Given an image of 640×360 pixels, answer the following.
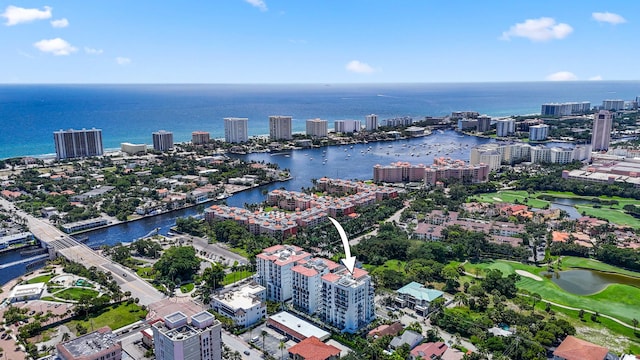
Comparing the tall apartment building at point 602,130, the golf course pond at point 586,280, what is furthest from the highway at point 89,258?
the tall apartment building at point 602,130

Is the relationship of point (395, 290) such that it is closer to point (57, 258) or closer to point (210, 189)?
point (57, 258)

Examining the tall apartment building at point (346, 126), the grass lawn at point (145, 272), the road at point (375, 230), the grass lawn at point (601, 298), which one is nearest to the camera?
Result: the grass lawn at point (601, 298)

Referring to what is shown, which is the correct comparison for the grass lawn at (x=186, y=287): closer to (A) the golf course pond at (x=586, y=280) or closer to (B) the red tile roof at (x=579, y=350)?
(B) the red tile roof at (x=579, y=350)

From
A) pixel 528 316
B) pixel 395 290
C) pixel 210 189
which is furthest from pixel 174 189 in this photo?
pixel 528 316

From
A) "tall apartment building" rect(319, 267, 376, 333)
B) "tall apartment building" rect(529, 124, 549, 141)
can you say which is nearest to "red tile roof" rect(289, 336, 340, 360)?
"tall apartment building" rect(319, 267, 376, 333)

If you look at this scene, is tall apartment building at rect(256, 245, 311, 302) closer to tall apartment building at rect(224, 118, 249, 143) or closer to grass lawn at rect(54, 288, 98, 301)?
grass lawn at rect(54, 288, 98, 301)

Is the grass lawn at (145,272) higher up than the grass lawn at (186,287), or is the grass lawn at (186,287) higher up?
the grass lawn at (145,272)
